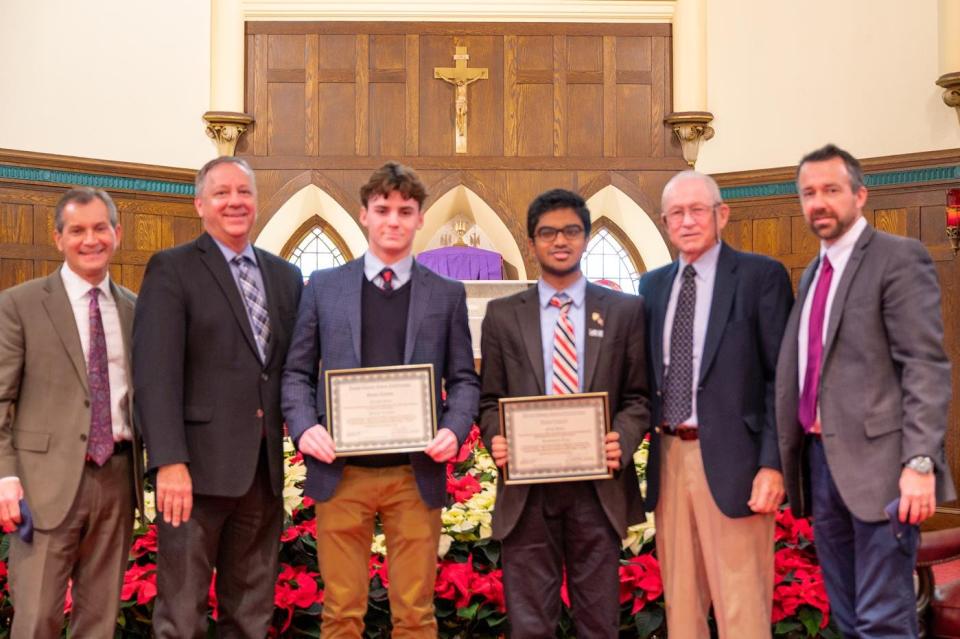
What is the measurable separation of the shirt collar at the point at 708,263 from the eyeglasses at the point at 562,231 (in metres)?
0.38

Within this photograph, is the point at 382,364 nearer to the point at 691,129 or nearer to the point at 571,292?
the point at 571,292

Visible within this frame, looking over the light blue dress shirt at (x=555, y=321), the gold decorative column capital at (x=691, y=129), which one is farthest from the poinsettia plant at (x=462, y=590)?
the gold decorative column capital at (x=691, y=129)

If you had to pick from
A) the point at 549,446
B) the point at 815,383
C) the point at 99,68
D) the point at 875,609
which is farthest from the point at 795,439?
the point at 99,68

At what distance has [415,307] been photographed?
296 cm

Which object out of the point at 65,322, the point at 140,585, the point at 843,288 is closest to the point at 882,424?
the point at 843,288

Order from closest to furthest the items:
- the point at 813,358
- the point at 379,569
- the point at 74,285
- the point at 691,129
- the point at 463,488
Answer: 1. the point at 813,358
2. the point at 74,285
3. the point at 379,569
4. the point at 463,488
5. the point at 691,129

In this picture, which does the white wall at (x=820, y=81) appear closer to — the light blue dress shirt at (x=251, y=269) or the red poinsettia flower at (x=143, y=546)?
the light blue dress shirt at (x=251, y=269)

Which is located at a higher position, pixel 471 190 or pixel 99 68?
pixel 99 68

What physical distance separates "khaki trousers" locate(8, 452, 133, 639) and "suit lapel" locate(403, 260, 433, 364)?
3.06ft

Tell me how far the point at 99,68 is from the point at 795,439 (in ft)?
24.2

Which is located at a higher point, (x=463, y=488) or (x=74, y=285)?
(x=74, y=285)

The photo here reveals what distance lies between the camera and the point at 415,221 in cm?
302

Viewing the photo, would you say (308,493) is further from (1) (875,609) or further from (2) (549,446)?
(1) (875,609)

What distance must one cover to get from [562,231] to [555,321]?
10.7 inches
